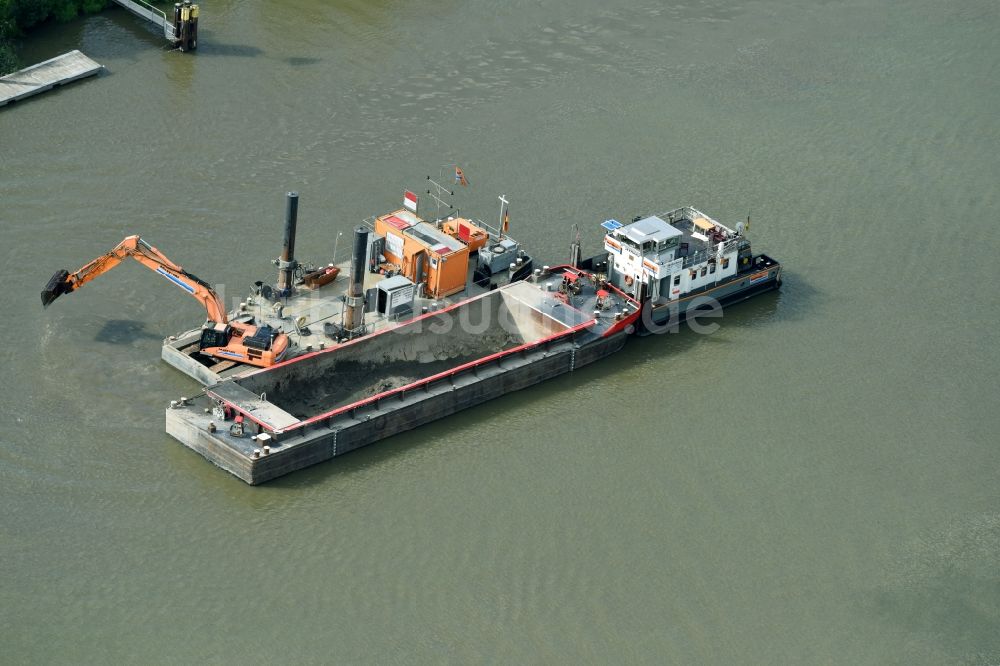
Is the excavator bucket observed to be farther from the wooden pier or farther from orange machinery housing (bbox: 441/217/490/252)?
the wooden pier

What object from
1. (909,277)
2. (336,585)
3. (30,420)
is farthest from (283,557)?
(909,277)

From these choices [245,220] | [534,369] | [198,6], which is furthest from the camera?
[198,6]

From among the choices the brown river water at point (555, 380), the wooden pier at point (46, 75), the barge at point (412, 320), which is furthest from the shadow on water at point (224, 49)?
the barge at point (412, 320)

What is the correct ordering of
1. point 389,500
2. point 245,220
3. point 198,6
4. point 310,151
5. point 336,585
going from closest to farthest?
1. point 336,585
2. point 389,500
3. point 245,220
4. point 310,151
5. point 198,6

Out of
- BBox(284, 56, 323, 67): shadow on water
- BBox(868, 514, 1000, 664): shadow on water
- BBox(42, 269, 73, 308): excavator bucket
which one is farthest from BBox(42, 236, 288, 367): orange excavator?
BBox(284, 56, 323, 67): shadow on water

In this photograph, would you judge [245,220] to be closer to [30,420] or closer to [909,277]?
[30,420]

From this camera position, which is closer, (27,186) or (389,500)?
(389,500)

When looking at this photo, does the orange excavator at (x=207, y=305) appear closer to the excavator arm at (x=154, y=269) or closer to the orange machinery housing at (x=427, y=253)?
the excavator arm at (x=154, y=269)

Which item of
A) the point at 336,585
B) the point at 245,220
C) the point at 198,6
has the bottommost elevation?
the point at 336,585
